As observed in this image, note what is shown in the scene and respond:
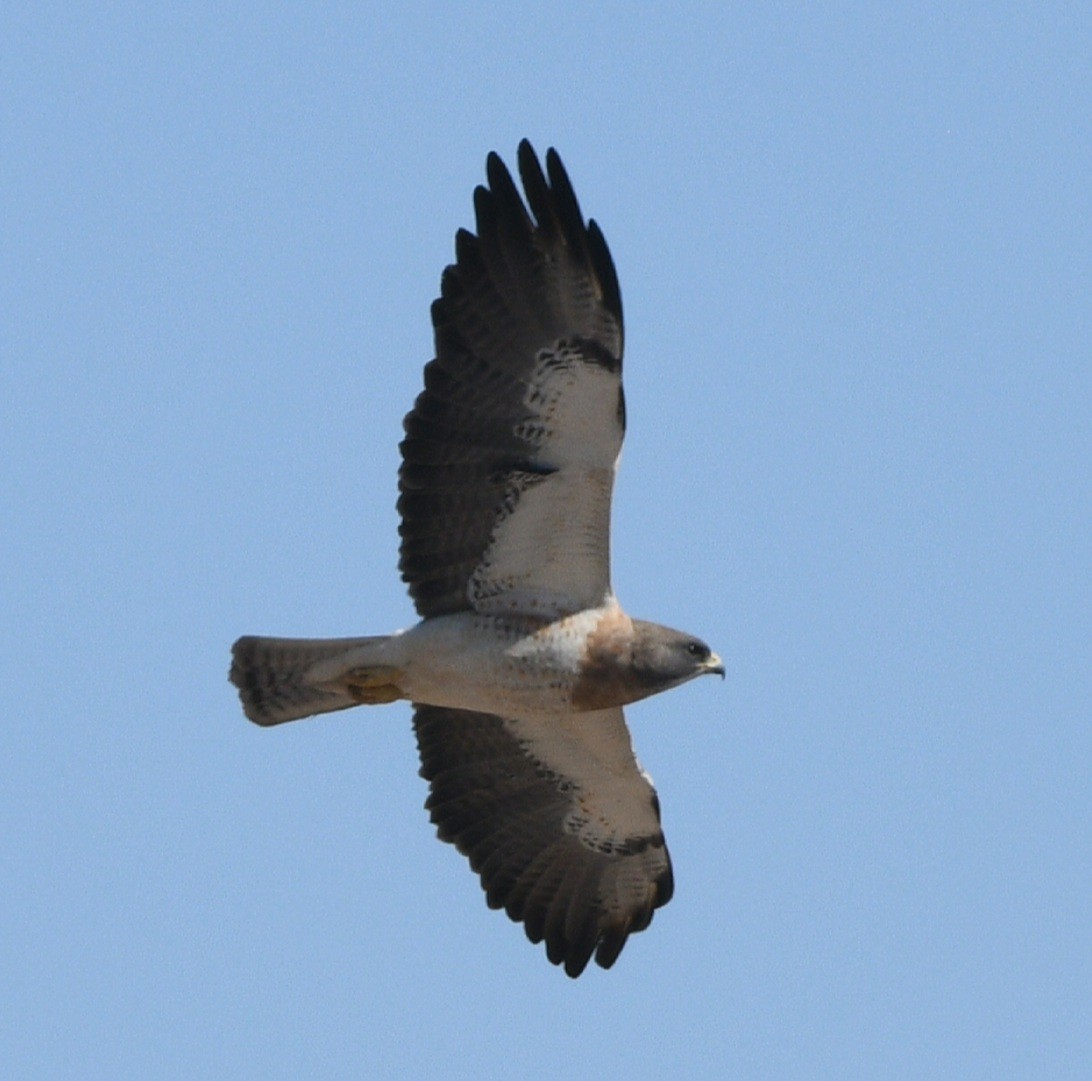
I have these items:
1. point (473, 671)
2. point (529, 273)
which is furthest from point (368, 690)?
point (529, 273)

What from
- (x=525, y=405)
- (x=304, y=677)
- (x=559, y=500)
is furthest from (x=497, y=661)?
Answer: (x=525, y=405)

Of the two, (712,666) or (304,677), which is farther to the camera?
(304,677)

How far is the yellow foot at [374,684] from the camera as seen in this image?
46.5 ft

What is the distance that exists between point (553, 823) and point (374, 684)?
1671mm

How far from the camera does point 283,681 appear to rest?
14.5m

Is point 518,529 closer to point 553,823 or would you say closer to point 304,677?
point 304,677

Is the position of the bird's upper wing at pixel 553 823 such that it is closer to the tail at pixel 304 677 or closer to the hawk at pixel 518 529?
the hawk at pixel 518 529

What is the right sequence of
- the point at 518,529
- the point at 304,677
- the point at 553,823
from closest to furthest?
the point at 518,529
the point at 304,677
the point at 553,823

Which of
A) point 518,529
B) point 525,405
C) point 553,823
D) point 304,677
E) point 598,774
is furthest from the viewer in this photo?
point 553,823

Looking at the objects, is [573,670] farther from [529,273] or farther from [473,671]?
[529,273]

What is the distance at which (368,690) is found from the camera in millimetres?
14297

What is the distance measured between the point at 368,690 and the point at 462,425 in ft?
5.08

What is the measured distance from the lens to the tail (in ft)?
46.7

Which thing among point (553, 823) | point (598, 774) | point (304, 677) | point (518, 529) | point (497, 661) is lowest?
point (553, 823)
